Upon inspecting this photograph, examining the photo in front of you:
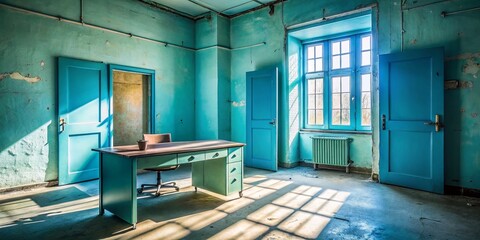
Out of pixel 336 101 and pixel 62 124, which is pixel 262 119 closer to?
pixel 336 101

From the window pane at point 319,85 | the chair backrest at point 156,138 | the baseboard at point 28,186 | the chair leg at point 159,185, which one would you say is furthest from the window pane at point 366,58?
the baseboard at point 28,186

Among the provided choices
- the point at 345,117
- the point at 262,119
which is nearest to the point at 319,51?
the point at 345,117

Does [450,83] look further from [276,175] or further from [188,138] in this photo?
[188,138]

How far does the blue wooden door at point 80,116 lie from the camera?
179 inches

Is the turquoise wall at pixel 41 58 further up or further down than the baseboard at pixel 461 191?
further up

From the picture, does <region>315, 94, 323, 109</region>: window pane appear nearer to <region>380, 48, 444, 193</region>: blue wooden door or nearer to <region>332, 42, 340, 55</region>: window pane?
<region>332, 42, 340, 55</region>: window pane

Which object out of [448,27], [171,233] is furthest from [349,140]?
[171,233]

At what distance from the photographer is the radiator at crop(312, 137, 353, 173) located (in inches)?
212

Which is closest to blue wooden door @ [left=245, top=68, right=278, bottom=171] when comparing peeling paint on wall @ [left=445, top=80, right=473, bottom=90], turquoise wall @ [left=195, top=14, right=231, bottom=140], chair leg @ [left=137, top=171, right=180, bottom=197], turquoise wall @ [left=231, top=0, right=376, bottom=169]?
turquoise wall @ [left=231, top=0, right=376, bottom=169]

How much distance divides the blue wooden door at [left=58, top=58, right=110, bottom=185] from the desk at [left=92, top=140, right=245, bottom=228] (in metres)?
1.85

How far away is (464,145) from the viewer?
3908 millimetres

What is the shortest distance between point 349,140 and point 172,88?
3.90 m

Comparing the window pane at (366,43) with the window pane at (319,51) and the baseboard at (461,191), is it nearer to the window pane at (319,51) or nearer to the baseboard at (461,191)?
the window pane at (319,51)

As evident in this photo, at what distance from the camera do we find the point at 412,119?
4.17 metres
